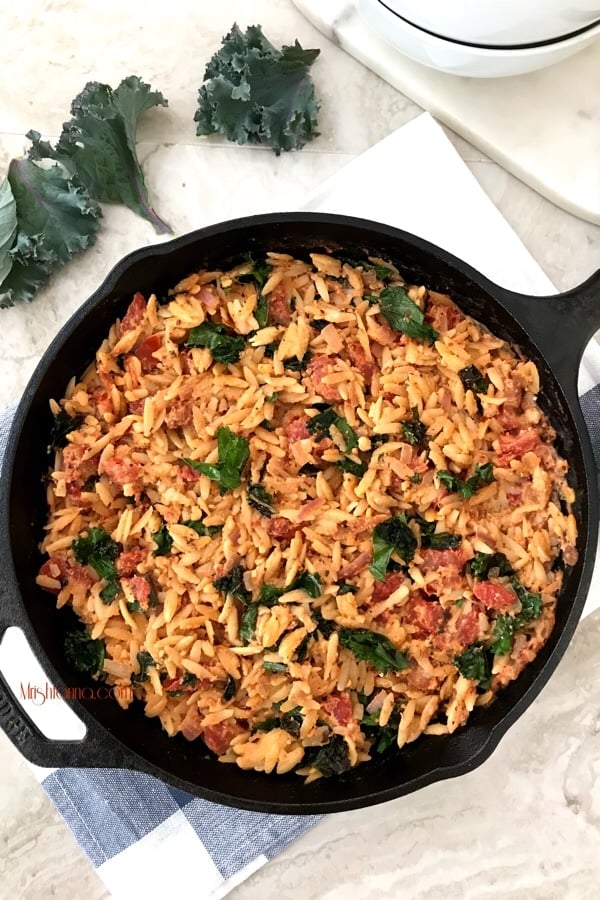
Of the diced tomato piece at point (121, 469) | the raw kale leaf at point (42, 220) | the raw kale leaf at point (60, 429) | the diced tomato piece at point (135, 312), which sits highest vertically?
the raw kale leaf at point (42, 220)

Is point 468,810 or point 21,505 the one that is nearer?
point 21,505

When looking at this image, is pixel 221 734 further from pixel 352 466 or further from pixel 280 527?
pixel 352 466

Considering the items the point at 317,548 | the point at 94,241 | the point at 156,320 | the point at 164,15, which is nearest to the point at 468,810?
the point at 317,548

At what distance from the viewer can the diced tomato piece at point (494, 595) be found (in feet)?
5.95

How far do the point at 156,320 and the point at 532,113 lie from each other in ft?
3.57

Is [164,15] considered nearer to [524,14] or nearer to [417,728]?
[524,14]

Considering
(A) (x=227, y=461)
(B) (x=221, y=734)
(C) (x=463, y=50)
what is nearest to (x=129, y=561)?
(A) (x=227, y=461)

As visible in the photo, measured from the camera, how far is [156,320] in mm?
1883

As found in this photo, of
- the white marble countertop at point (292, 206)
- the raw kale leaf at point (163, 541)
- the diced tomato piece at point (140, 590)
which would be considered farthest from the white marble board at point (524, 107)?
the diced tomato piece at point (140, 590)

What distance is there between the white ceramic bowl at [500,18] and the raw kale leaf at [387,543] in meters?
1.00

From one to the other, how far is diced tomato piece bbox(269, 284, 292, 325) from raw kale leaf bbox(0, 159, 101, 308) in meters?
0.53

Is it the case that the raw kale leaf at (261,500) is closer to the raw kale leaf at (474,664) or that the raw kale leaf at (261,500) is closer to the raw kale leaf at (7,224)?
the raw kale leaf at (474,664)

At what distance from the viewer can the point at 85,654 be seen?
183 cm

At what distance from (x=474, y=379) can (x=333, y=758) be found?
87cm
